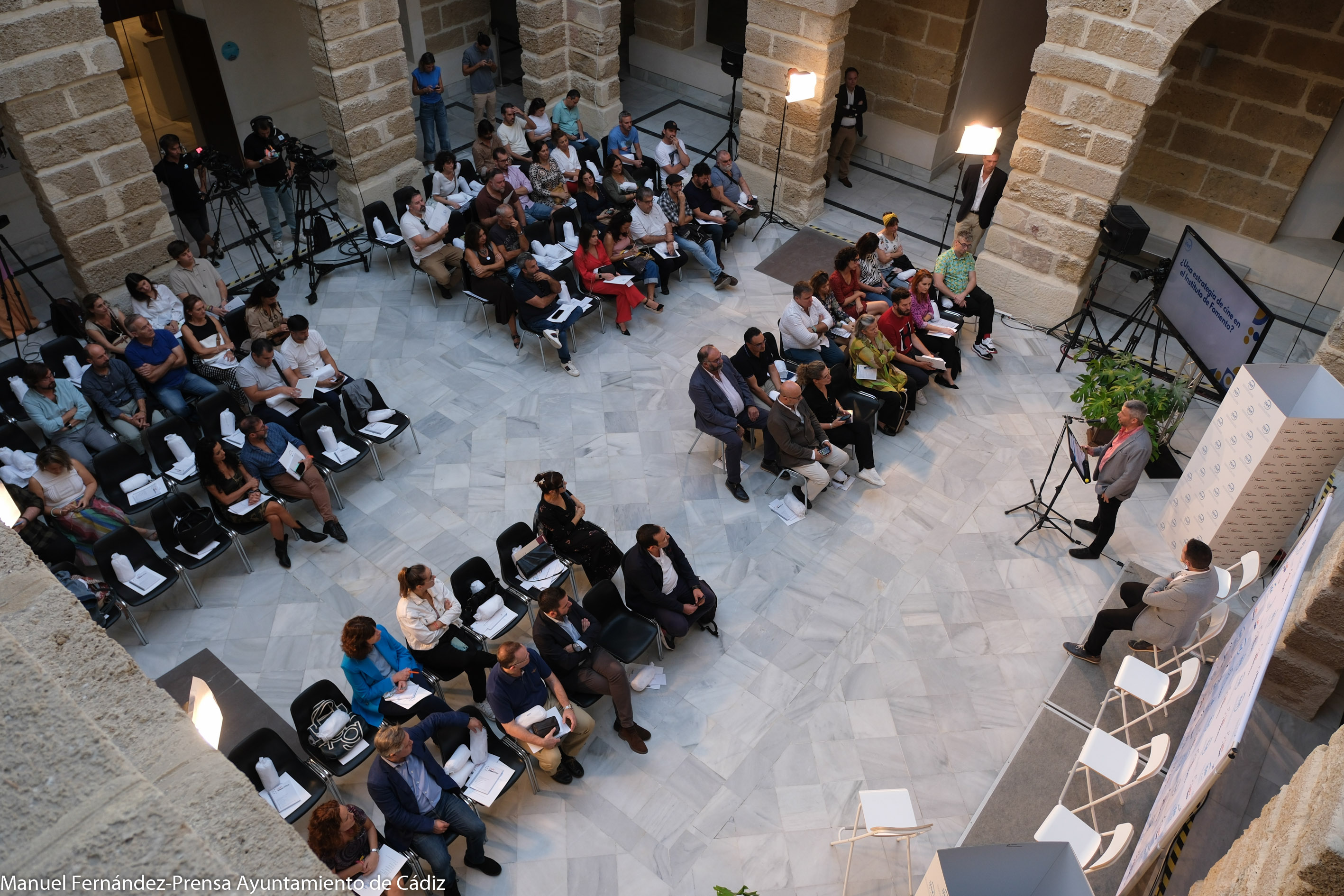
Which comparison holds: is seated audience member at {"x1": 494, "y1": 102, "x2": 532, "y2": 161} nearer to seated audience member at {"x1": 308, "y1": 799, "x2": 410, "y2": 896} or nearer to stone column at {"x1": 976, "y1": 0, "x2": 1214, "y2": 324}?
stone column at {"x1": 976, "y1": 0, "x2": 1214, "y2": 324}

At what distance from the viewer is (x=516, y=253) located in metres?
9.27

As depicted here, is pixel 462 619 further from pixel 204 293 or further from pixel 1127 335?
pixel 1127 335

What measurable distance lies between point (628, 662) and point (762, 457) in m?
2.65

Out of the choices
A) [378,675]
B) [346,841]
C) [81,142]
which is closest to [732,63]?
[81,142]

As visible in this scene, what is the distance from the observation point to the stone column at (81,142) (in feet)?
25.1

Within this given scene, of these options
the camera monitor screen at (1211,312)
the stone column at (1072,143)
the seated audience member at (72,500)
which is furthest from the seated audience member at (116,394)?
the camera monitor screen at (1211,312)

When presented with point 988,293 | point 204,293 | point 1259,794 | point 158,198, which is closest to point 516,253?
point 204,293

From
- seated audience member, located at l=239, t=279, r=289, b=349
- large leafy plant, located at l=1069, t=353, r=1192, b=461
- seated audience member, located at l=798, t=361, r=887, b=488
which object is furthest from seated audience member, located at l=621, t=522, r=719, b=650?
seated audience member, located at l=239, t=279, r=289, b=349

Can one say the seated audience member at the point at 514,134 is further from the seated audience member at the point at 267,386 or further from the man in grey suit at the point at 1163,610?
the man in grey suit at the point at 1163,610

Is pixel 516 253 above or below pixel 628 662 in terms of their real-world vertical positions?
above

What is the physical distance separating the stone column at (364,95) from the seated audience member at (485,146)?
2.69 feet

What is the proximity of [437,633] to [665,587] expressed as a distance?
5.10 feet

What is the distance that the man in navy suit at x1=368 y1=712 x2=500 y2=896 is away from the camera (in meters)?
4.93

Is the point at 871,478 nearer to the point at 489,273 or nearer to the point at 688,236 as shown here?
the point at 688,236
